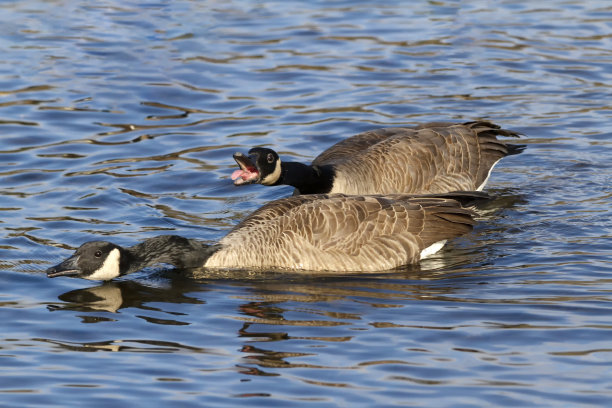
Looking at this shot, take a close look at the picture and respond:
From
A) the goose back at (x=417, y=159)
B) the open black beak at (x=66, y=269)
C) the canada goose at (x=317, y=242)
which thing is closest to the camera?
the open black beak at (x=66, y=269)

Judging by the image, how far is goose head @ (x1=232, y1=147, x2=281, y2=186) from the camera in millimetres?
12090

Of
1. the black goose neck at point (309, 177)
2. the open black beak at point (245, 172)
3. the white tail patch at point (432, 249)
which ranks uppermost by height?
the open black beak at point (245, 172)

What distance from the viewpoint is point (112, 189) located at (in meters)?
14.0

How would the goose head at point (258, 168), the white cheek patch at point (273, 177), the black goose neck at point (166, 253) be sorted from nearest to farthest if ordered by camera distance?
the black goose neck at point (166, 253) → the goose head at point (258, 168) → the white cheek patch at point (273, 177)

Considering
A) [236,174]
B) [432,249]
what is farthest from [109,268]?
[432,249]

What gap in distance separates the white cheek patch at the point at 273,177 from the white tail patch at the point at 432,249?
1.96m

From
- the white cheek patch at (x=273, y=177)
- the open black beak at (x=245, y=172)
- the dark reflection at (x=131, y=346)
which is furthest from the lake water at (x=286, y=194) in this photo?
the open black beak at (x=245, y=172)

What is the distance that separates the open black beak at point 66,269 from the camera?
1095 centimetres

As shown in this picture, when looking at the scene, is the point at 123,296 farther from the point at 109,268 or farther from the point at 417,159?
the point at 417,159

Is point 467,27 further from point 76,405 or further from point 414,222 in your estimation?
point 76,405

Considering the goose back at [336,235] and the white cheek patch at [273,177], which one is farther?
the white cheek patch at [273,177]

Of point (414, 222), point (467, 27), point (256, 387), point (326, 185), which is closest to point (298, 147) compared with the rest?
point (326, 185)

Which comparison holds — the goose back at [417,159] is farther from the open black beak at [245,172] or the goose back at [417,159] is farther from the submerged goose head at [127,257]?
the submerged goose head at [127,257]

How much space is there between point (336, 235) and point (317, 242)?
214 mm
